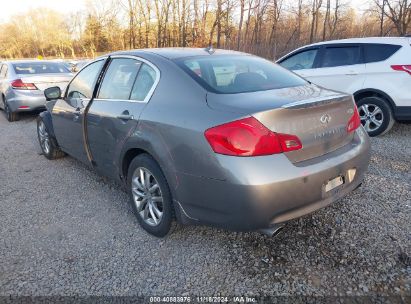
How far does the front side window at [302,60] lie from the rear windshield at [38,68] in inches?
225

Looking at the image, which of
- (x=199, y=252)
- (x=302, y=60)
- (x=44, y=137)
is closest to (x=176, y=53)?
(x=199, y=252)

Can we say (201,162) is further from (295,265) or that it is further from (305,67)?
(305,67)

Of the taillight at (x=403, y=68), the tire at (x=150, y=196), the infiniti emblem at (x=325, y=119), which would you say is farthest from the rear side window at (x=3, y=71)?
the taillight at (x=403, y=68)

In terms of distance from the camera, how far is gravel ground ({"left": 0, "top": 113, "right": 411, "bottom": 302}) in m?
2.20

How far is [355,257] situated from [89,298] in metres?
1.93

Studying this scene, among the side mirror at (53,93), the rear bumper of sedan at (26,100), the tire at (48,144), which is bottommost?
the tire at (48,144)

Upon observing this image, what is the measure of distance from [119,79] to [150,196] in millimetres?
1234

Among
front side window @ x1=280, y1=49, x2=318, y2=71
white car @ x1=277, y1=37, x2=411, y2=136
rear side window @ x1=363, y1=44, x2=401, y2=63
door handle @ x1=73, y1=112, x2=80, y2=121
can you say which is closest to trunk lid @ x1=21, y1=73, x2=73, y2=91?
door handle @ x1=73, y1=112, x2=80, y2=121

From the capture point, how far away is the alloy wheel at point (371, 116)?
554 cm

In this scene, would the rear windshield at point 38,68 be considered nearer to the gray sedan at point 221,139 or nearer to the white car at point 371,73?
the gray sedan at point 221,139

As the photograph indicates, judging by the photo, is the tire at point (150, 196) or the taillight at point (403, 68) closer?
the tire at point (150, 196)

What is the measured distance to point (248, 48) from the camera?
83.0ft

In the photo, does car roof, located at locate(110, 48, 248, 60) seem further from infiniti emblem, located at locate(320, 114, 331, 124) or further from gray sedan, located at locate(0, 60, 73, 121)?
gray sedan, located at locate(0, 60, 73, 121)

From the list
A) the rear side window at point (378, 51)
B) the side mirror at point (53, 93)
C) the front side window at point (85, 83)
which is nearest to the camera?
the front side window at point (85, 83)
